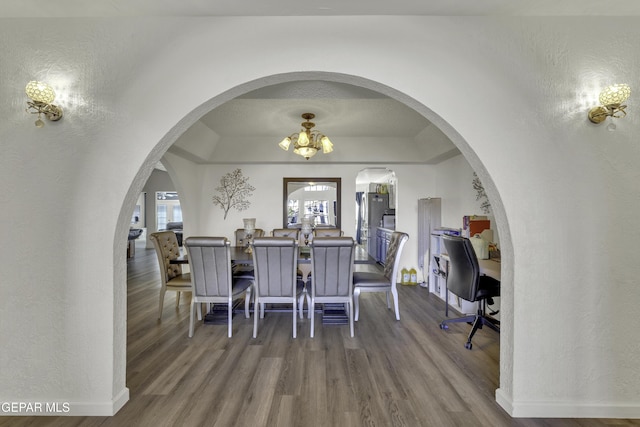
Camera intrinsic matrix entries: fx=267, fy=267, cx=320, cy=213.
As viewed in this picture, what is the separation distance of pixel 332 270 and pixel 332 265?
6cm

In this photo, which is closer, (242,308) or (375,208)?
(242,308)

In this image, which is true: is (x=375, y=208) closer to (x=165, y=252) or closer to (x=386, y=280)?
(x=386, y=280)

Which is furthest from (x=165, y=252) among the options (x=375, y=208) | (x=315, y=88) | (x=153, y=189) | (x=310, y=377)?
(x=153, y=189)

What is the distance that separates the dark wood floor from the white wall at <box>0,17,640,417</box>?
0.27 meters

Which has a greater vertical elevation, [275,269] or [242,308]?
[275,269]

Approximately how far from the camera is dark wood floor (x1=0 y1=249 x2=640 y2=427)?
1568 mm

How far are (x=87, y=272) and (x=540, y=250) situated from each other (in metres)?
2.70

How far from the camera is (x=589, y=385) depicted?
158 centimetres

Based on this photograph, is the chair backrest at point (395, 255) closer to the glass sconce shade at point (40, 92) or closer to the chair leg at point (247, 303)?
the chair leg at point (247, 303)

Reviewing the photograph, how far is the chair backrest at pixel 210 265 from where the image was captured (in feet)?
8.39

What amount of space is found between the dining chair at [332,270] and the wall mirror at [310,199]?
2.02m

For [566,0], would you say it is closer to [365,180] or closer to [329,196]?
[329,196]

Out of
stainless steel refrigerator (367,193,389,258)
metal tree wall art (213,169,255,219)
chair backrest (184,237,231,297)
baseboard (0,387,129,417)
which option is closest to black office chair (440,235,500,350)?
chair backrest (184,237,231,297)

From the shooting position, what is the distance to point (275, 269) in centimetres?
262
